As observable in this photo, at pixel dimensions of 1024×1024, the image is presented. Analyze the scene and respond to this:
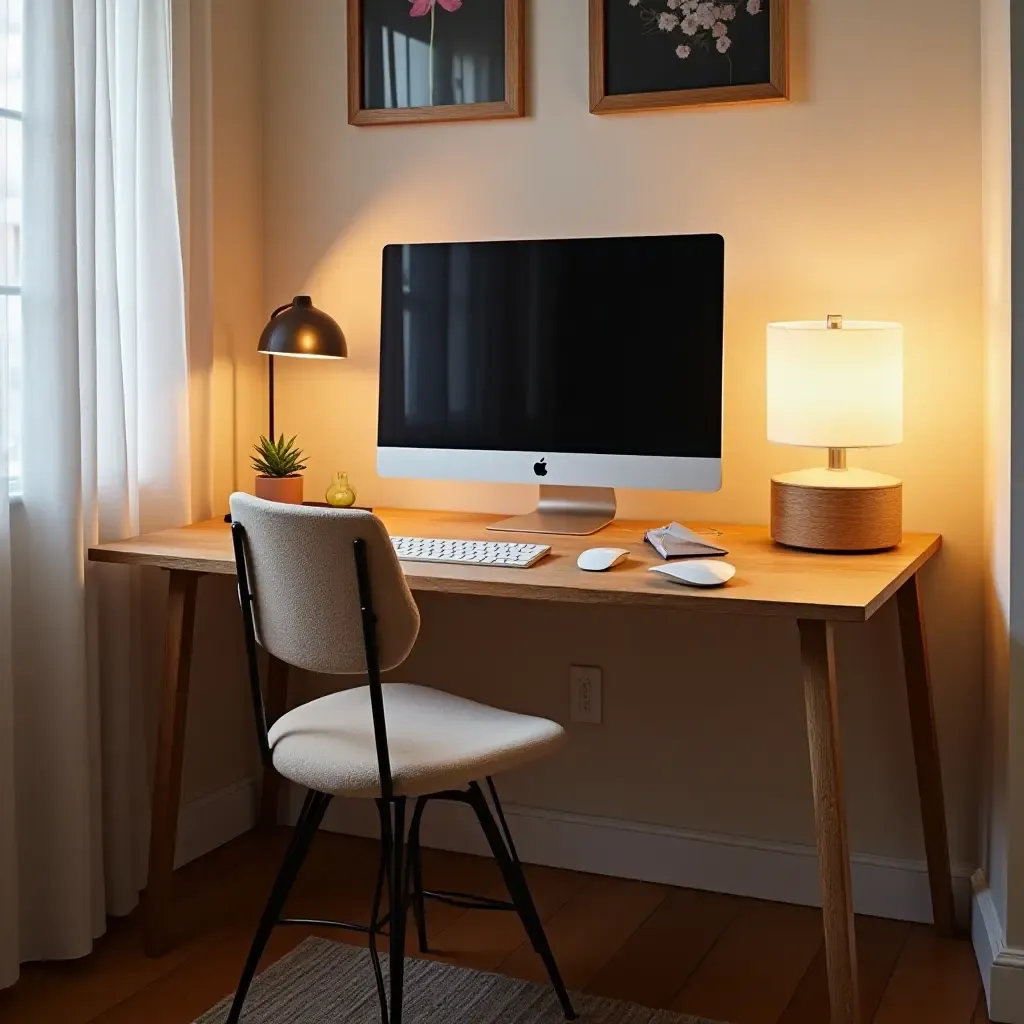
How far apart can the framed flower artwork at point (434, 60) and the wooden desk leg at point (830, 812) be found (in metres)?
1.32

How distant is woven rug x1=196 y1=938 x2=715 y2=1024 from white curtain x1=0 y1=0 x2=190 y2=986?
37cm

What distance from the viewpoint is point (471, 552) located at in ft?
7.04

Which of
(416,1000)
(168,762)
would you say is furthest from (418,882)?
(168,762)

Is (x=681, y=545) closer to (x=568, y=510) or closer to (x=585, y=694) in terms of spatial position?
(x=568, y=510)

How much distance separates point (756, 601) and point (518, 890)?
0.60 m

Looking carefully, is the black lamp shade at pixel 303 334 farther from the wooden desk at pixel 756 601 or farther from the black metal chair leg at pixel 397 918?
the black metal chair leg at pixel 397 918

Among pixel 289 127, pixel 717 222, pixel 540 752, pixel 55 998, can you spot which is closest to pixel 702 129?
pixel 717 222

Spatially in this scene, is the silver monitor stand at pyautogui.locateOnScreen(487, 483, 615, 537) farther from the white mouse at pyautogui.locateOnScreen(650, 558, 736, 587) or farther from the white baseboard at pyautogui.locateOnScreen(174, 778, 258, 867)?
the white baseboard at pyautogui.locateOnScreen(174, 778, 258, 867)

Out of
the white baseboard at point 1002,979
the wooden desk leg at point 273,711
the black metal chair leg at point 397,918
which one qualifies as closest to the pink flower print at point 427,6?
the wooden desk leg at point 273,711

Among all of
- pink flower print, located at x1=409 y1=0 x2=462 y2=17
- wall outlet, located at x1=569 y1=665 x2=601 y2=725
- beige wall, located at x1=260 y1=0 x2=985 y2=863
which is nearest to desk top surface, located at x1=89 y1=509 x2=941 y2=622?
beige wall, located at x1=260 y1=0 x2=985 y2=863

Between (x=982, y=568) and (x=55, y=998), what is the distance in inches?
68.6

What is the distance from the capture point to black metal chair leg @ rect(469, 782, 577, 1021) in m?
1.98

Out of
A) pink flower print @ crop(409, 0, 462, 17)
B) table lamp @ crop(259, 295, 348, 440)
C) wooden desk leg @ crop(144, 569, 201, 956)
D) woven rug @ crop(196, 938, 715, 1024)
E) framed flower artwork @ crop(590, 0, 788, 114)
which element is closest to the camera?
woven rug @ crop(196, 938, 715, 1024)

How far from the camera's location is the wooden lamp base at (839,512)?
7.17ft
